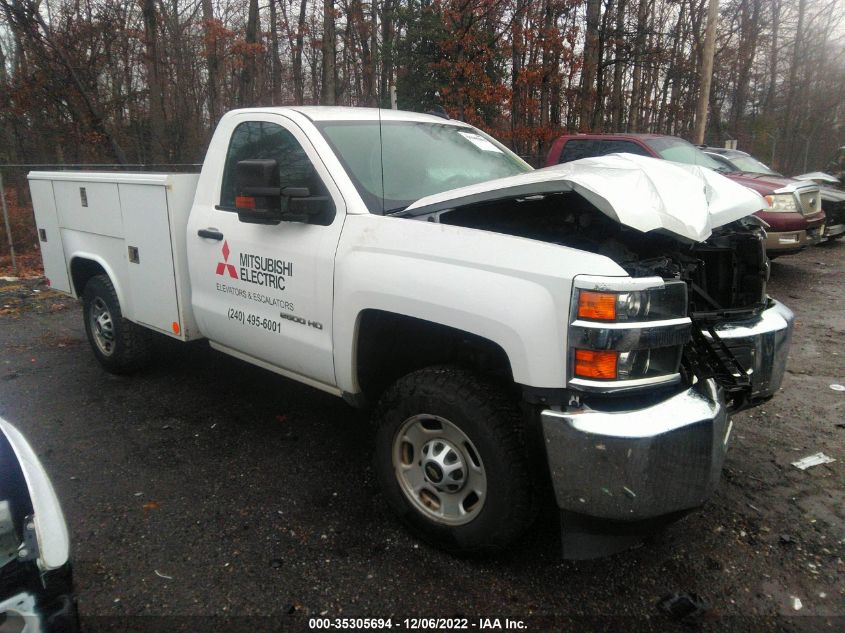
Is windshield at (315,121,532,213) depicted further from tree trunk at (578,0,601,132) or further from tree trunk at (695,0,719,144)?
tree trunk at (578,0,601,132)

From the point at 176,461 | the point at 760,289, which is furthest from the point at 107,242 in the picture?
the point at 760,289

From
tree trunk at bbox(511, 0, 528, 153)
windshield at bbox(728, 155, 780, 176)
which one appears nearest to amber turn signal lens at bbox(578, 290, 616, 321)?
windshield at bbox(728, 155, 780, 176)

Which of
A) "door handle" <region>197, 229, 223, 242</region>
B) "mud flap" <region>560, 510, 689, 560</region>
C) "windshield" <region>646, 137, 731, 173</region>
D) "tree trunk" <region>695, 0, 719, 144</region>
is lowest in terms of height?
"mud flap" <region>560, 510, 689, 560</region>

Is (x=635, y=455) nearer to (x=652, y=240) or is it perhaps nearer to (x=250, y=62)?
(x=652, y=240)

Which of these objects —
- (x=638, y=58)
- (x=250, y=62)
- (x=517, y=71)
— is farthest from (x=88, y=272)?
(x=638, y=58)

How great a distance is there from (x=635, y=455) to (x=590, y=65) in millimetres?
15408

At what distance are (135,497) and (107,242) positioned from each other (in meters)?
2.24

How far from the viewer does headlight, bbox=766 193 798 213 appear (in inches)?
332

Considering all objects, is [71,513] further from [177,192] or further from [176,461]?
[177,192]

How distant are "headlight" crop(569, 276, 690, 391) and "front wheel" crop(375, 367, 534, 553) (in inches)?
17.0

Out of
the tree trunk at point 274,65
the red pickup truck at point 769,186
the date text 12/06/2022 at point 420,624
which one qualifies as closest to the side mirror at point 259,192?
the date text 12/06/2022 at point 420,624

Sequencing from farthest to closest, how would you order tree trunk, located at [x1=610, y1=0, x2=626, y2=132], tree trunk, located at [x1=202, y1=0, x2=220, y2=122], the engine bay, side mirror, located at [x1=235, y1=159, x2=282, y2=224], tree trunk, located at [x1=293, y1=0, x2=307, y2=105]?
tree trunk, located at [x1=293, y1=0, x2=307, y2=105], tree trunk, located at [x1=202, y1=0, x2=220, y2=122], tree trunk, located at [x1=610, y1=0, x2=626, y2=132], side mirror, located at [x1=235, y1=159, x2=282, y2=224], the engine bay

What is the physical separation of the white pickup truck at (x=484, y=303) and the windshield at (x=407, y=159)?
2cm

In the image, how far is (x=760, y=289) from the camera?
3.23 m
